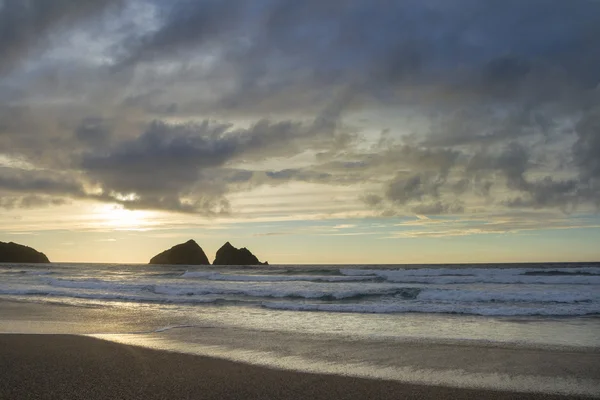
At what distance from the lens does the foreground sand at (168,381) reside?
19.9ft

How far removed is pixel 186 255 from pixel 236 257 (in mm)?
17147

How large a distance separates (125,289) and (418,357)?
24.8m

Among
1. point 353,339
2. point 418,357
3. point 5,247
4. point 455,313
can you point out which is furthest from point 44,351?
point 5,247

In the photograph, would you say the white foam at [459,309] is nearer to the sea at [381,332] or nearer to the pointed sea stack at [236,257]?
the sea at [381,332]

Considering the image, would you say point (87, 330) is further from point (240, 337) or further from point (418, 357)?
point (418, 357)

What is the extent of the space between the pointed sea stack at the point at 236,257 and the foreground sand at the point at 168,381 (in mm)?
91818

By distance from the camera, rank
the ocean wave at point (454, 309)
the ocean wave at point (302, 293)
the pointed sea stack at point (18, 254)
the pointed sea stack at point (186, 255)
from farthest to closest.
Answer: the pointed sea stack at point (18, 254), the pointed sea stack at point (186, 255), the ocean wave at point (302, 293), the ocean wave at point (454, 309)

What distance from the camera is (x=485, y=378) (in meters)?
7.11

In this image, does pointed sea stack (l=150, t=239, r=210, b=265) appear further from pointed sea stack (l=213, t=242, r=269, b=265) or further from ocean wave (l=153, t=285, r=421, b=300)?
ocean wave (l=153, t=285, r=421, b=300)

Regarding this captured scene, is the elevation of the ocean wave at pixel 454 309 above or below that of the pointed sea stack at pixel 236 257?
below

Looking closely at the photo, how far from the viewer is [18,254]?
120438mm

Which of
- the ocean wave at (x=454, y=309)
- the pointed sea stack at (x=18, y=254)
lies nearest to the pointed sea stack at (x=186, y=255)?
the pointed sea stack at (x=18, y=254)

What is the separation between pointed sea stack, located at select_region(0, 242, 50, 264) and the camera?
386 feet

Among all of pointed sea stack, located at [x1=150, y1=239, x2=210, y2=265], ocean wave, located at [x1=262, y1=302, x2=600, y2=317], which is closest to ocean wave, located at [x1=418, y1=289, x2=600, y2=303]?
ocean wave, located at [x1=262, y1=302, x2=600, y2=317]
